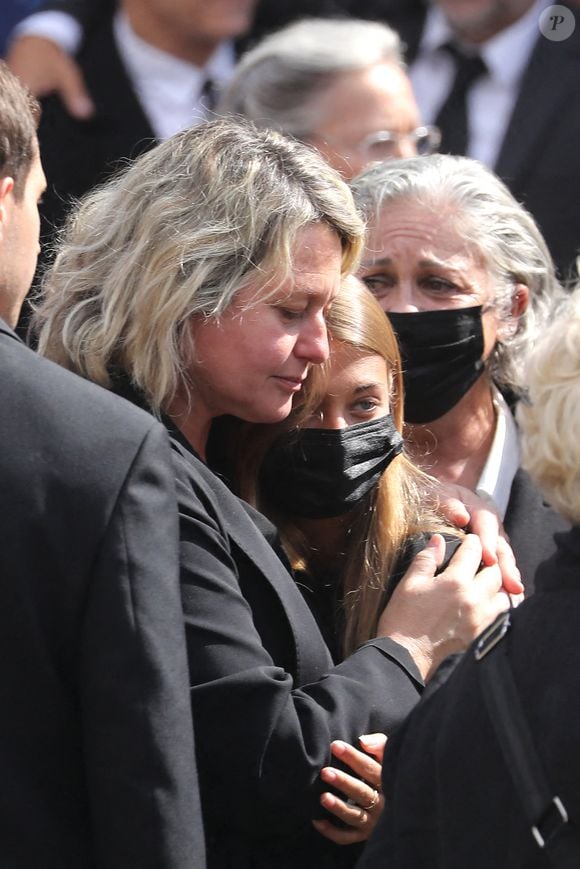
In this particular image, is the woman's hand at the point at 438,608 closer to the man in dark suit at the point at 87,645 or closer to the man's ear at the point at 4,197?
the man in dark suit at the point at 87,645

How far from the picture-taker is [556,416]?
69.7 inches

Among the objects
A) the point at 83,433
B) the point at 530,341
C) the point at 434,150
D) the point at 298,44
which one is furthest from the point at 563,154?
the point at 83,433

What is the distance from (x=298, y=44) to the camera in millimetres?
4379

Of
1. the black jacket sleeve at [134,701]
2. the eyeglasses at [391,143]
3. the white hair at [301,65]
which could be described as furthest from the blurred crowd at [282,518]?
the white hair at [301,65]

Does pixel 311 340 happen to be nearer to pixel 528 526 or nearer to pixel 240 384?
pixel 240 384

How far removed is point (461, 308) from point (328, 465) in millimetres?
841

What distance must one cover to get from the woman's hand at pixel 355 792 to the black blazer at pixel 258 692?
22 mm

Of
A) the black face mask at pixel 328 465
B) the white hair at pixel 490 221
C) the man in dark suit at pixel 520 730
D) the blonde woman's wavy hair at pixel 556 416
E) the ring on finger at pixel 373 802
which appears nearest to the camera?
the man in dark suit at pixel 520 730

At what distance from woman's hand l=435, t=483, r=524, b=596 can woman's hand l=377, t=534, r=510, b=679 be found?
0.11 metres

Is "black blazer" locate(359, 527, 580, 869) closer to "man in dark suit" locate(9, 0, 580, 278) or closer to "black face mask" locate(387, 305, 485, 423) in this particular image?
"black face mask" locate(387, 305, 485, 423)

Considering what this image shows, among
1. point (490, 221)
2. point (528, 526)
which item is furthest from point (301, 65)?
point (528, 526)

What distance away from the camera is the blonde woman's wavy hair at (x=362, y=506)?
2559mm

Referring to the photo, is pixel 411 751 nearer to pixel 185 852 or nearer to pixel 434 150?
pixel 185 852

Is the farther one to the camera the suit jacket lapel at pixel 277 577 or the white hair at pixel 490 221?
the white hair at pixel 490 221
